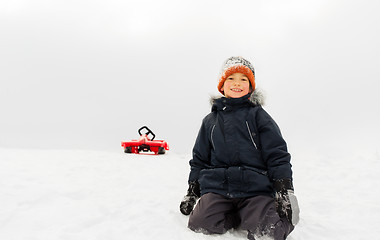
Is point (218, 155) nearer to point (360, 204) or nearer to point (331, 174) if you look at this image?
point (360, 204)

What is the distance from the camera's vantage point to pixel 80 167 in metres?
3.96

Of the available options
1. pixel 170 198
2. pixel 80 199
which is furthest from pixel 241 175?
pixel 80 199

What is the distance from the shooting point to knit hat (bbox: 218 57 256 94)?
245cm

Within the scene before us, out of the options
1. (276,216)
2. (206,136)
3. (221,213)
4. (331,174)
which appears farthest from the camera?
(331,174)

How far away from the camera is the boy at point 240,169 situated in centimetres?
191

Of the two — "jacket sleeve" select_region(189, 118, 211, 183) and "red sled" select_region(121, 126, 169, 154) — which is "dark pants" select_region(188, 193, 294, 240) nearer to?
"jacket sleeve" select_region(189, 118, 211, 183)

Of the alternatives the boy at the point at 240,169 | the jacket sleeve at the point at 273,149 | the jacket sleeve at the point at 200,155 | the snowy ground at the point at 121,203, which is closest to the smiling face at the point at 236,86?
the boy at the point at 240,169

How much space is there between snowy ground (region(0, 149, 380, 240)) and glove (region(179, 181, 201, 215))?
0.08m

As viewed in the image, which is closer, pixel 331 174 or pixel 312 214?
pixel 312 214

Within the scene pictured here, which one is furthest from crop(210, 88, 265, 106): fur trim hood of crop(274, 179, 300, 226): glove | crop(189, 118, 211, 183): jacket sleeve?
crop(274, 179, 300, 226): glove

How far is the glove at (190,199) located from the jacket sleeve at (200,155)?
71 millimetres

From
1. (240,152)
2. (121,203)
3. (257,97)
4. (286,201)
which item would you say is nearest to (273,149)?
(240,152)

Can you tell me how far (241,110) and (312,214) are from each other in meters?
1.33

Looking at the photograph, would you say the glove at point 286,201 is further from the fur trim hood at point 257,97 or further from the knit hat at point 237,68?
the knit hat at point 237,68
